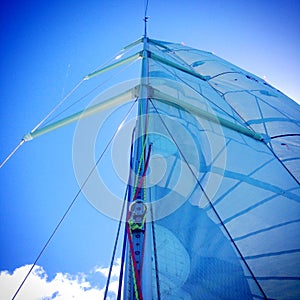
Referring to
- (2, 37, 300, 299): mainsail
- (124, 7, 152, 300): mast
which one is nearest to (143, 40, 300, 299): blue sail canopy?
(2, 37, 300, 299): mainsail

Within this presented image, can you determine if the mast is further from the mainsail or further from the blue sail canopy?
the blue sail canopy

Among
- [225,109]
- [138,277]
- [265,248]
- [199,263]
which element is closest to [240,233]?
[265,248]

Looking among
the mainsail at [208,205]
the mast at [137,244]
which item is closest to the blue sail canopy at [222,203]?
the mainsail at [208,205]

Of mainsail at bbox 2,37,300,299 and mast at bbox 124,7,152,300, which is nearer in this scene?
mast at bbox 124,7,152,300

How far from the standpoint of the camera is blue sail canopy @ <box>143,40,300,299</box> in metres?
1.68

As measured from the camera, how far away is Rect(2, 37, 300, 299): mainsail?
1587mm

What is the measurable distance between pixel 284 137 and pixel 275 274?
247 cm

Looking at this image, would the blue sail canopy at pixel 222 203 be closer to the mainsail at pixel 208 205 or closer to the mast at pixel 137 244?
the mainsail at pixel 208 205

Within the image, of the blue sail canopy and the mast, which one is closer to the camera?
the mast

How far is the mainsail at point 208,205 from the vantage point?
159cm

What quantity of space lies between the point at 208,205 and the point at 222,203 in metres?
0.21

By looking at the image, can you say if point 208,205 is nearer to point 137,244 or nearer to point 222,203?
point 222,203

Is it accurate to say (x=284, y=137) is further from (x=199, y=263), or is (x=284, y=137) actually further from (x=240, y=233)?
(x=199, y=263)

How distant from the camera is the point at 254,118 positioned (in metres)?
4.12
